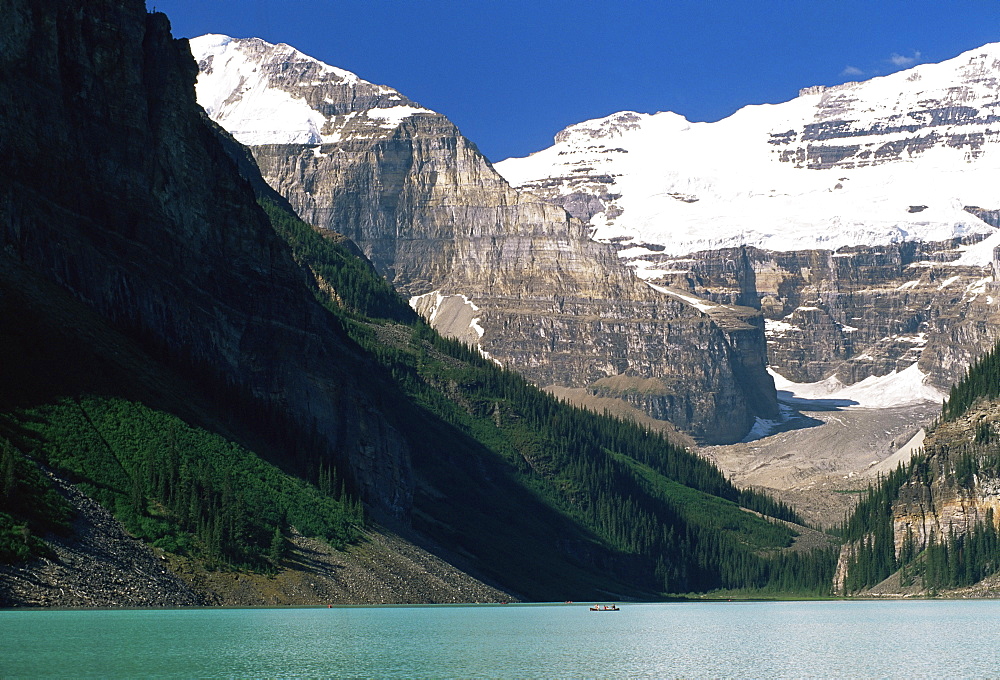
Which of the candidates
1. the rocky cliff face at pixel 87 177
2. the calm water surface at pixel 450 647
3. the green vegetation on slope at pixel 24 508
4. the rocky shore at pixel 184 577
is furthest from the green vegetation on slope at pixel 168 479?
the rocky cliff face at pixel 87 177

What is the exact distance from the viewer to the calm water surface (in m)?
→ 103

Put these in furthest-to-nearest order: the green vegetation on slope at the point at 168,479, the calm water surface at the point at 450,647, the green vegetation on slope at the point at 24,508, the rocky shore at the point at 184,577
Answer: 1. the green vegetation on slope at the point at 168,479
2. the rocky shore at the point at 184,577
3. the green vegetation on slope at the point at 24,508
4. the calm water surface at the point at 450,647

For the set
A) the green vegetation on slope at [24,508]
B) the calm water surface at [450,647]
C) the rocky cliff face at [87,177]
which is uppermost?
the rocky cliff face at [87,177]

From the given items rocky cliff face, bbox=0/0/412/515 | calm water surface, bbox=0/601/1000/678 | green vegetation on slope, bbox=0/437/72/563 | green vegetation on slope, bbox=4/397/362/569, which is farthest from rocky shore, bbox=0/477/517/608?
rocky cliff face, bbox=0/0/412/515

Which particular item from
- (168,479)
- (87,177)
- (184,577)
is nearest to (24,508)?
(184,577)

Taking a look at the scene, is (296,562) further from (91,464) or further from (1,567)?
(1,567)

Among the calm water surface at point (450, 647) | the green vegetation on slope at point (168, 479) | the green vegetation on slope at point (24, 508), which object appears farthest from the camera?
the green vegetation on slope at point (168, 479)

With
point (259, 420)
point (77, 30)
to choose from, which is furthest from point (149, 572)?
point (77, 30)

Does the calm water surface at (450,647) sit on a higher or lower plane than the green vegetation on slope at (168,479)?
lower

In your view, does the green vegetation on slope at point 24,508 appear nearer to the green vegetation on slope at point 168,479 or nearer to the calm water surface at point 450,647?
the green vegetation on slope at point 168,479

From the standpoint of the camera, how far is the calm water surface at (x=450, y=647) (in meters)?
103

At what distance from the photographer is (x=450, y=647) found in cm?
12169

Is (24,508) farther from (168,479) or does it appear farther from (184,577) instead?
(168,479)

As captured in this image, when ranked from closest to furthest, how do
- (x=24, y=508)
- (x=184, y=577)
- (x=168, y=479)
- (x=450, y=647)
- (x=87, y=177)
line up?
(x=450, y=647), (x=24, y=508), (x=184, y=577), (x=168, y=479), (x=87, y=177)
